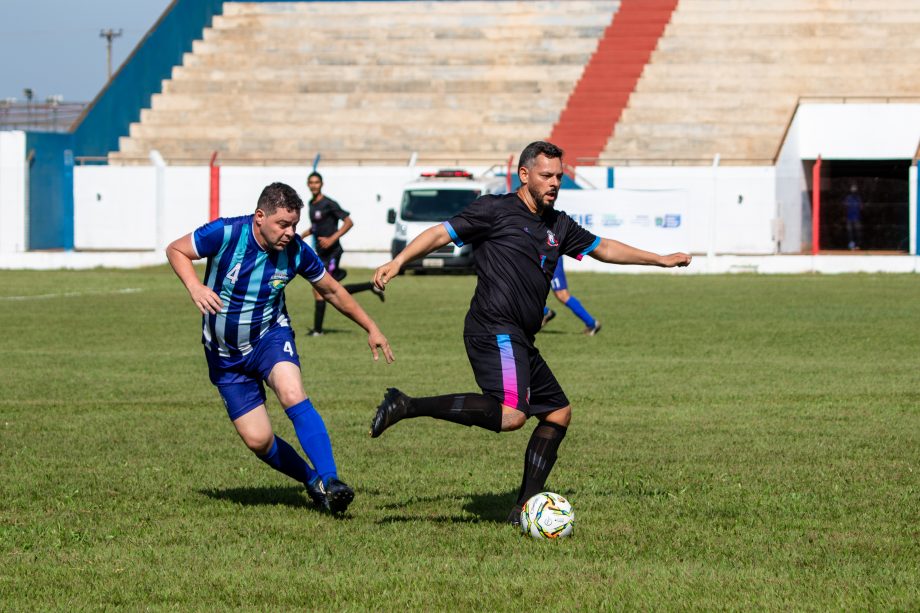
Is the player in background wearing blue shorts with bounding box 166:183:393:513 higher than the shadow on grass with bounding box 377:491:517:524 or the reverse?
higher

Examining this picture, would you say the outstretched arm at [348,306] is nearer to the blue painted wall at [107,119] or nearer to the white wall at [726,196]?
the white wall at [726,196]

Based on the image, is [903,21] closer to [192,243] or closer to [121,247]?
[121,247]

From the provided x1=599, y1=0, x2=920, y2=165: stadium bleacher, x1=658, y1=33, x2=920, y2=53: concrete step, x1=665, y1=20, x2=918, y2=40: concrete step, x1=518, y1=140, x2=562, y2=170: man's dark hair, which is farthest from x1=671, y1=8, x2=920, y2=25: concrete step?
x1=518, y1=140, x2=562, y2=170: man's dark hair

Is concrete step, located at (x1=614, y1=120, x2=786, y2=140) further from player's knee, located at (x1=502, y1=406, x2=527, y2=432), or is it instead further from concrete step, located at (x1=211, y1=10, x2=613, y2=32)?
player's knee, located at (x1=502, y1=406, x2=527, y2=432)

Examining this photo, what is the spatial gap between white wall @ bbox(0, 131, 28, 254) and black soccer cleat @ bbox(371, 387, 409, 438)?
100ft

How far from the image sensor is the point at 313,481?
7270 millimetres

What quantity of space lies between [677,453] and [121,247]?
30.4 meters

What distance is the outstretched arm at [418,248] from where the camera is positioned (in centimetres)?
679

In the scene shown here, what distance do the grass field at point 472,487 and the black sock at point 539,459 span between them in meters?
0.24

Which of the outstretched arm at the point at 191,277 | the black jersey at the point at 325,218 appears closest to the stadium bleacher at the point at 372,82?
the black jersey at the point at 325,218

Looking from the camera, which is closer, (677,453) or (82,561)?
(82,561)

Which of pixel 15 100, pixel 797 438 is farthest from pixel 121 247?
pixel 797 438

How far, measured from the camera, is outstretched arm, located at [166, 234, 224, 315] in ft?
22.6

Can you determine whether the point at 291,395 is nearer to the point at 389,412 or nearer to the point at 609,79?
the point at 389,412
